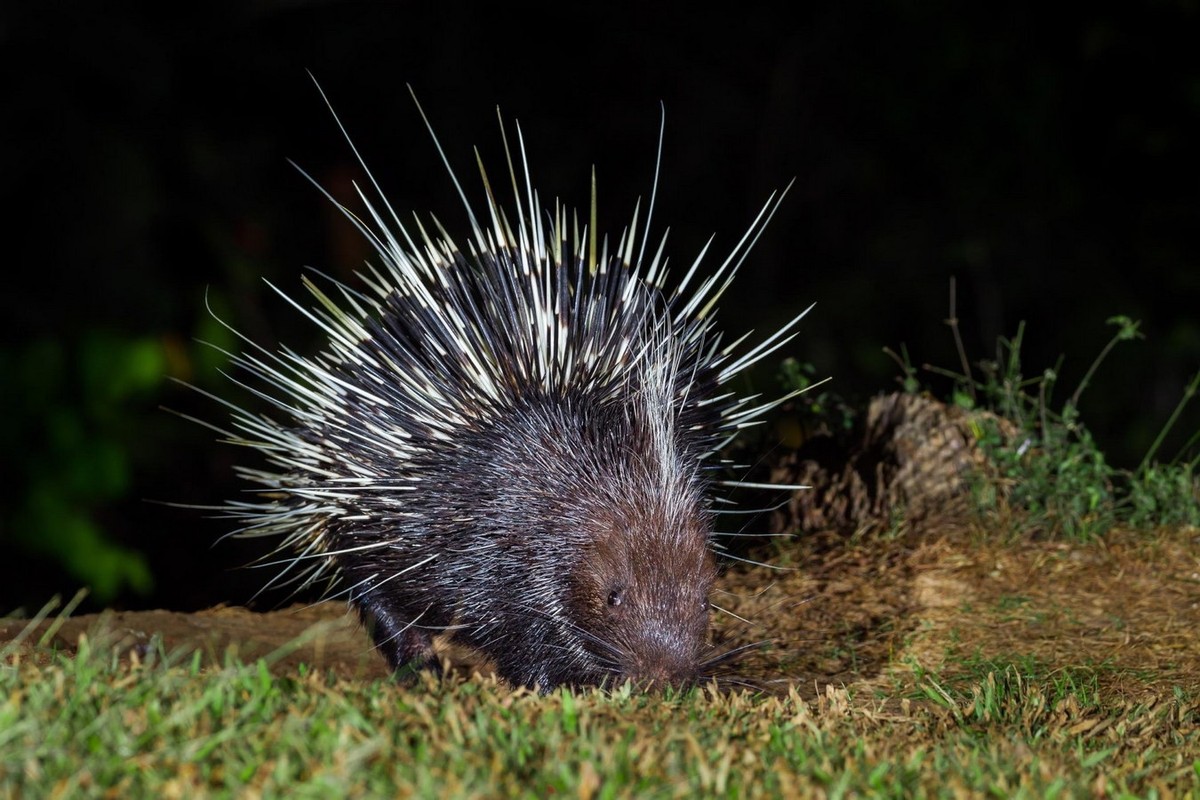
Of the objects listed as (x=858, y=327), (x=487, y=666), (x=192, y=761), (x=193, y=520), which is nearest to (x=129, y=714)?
(x=192, y=761)

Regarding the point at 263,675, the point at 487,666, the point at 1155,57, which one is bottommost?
the point at 487,666

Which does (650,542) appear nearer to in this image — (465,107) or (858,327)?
(858,327)

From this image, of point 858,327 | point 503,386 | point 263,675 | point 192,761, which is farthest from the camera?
point 858,327

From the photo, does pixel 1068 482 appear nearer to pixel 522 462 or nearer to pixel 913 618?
pixel 913 618

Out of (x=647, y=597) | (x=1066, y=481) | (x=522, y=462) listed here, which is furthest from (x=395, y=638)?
(x=1066, y=481)

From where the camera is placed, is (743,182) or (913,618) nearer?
(913,618)

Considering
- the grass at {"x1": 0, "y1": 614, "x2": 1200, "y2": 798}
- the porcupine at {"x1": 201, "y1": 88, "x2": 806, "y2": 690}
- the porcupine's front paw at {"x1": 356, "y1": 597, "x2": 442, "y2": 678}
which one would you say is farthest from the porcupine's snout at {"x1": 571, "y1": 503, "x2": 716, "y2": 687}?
the porcupine's front paw at {"x1": 356, "y1": 597, "x2": 442, "y2": 678}

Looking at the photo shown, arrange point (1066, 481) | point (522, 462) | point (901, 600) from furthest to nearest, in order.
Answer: point (1066, 481) → point (901, 600) → point (522, 462)

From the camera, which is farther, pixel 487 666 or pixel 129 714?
pixel 487 666
